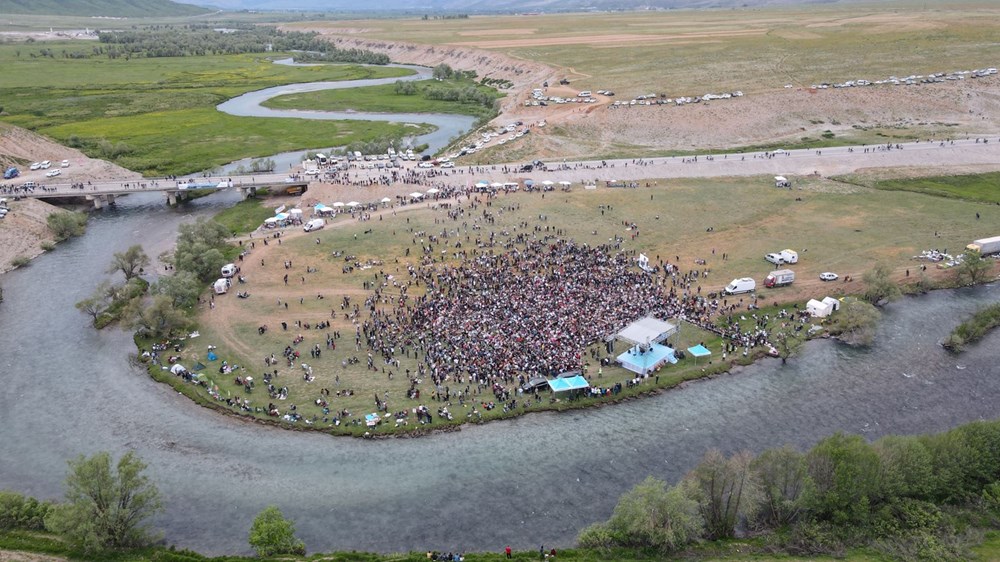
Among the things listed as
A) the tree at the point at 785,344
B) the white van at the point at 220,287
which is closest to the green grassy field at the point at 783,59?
the tree at the point at 785,344

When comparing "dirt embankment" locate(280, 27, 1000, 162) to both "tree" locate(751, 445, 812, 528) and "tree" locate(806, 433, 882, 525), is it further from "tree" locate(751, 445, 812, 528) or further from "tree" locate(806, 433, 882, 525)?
"tree" locate(806, 433, 882, 525)

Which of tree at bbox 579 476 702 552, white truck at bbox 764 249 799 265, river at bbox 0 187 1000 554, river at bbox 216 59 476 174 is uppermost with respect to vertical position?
river at bbox 216 59 476 174

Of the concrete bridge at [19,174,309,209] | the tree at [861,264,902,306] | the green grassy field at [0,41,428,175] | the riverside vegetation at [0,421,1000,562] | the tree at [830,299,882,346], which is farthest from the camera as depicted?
the green grassy field at [0,41,428,175]

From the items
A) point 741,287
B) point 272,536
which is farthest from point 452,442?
point 741,287

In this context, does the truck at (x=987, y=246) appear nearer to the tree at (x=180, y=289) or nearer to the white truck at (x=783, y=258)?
the white truck at (x=783, y=258)

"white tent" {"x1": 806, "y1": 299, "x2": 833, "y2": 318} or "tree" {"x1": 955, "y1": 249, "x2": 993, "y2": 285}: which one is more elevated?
"tree" {"x1": 955, "y1": 249, "x2": 993, "y2": 285}

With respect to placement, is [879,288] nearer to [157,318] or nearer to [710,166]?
[710,166]

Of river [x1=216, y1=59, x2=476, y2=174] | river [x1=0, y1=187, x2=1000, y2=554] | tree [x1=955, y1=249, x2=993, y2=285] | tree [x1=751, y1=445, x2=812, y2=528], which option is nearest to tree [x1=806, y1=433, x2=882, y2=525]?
tree [x1=751, y1=445, x2=812, y2=528]
